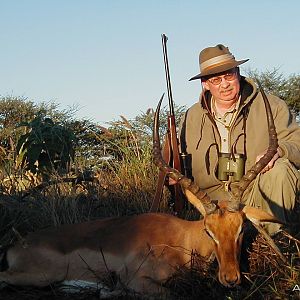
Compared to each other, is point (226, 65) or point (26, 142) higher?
point (226, 65)

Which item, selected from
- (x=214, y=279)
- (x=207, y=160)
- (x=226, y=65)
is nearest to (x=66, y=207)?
(x=207, y=160)

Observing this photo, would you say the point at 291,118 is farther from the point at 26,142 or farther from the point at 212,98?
the point at 26,142

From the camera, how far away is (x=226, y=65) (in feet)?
20.6

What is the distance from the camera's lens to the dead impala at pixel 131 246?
502 centimetres

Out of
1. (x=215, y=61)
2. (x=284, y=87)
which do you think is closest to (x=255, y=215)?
(x=215, y=61)

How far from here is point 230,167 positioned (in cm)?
628

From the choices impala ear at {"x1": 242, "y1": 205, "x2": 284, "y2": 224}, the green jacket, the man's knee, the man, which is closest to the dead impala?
impala ear at {"x1": 242, "y1": 205, "x2": 284, "y2": 224}

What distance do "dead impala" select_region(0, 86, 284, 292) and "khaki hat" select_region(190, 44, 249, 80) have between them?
107 cm

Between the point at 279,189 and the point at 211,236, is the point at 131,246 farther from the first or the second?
the point at 279,189

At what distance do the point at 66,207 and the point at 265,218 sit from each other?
2944mm

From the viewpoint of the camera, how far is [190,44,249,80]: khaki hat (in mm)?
6285

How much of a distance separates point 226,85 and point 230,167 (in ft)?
2.60

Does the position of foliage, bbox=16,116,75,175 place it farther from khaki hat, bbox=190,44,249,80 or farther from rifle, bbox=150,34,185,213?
khaki hat, bbox=190,44,249,80

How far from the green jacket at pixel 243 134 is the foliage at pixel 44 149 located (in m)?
2.58
